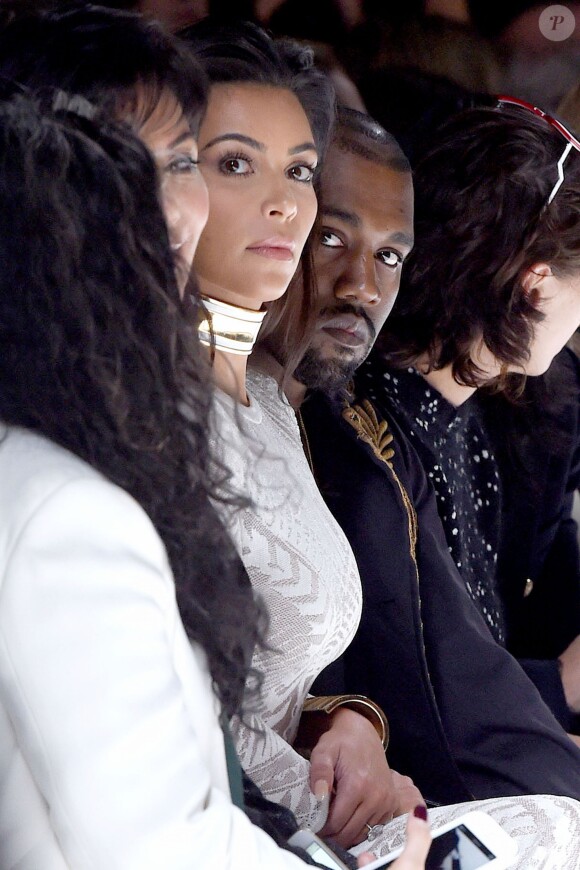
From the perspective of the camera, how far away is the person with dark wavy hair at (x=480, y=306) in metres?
1.56

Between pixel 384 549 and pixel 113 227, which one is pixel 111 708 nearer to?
pixel 113 227

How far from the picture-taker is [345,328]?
55.6 inches

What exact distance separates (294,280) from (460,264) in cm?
37

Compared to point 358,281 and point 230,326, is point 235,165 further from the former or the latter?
point 358,281

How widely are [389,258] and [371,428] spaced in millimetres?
247

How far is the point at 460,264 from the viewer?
5.29ft


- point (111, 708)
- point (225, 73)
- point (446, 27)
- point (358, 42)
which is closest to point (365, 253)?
point (225, 73)

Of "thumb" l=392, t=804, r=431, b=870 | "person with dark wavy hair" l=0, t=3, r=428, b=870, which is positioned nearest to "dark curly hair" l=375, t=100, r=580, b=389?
"person with dark wavy hair" l=0, t=3, r=428, b=870

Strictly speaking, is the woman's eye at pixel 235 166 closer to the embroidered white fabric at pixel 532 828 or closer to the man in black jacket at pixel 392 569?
the man in black jacket at pixel 392 569

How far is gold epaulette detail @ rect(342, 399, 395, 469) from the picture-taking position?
139 centimetres

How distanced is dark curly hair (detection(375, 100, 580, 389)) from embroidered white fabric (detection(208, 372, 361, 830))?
0.50 metres

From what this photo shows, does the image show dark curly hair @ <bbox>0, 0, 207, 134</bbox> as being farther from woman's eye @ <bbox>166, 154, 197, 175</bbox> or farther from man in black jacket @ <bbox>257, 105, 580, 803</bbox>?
man in black jacket @ <bbox>257, 105, 580, 803</bbox>

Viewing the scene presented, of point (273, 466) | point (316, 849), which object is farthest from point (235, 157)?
point (316, 849)

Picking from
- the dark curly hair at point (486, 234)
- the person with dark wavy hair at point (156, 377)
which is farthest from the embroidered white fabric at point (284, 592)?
the dark curly hair at point (486, 234)
